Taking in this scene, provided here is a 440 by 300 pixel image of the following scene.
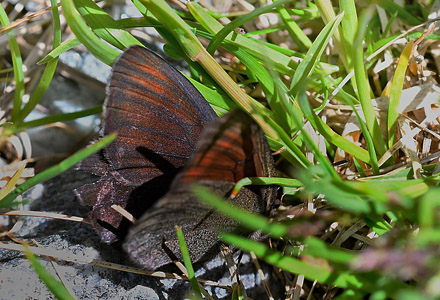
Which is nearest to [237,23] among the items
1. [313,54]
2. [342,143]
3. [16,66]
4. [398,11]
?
[313,54]

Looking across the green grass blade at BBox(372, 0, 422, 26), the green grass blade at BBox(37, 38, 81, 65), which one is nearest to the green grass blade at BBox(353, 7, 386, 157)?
the green grass blade at BBox(372, 0, 422, 26)

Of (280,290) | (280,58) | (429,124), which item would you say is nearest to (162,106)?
(280,58)

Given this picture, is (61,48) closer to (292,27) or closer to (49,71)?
(49,71)

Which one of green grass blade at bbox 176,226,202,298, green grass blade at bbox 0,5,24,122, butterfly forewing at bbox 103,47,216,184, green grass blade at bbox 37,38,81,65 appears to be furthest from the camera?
green grass blade at bbox 0,5,24,122

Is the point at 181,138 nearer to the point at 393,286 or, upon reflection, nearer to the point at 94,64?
the point at 393,286

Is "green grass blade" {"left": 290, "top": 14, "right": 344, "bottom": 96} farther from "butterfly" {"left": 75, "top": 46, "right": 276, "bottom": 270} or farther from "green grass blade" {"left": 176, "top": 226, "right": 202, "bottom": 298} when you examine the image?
"green grass blade" {"left": 176, "top": 226, "right": 202, "bottom": 298}
